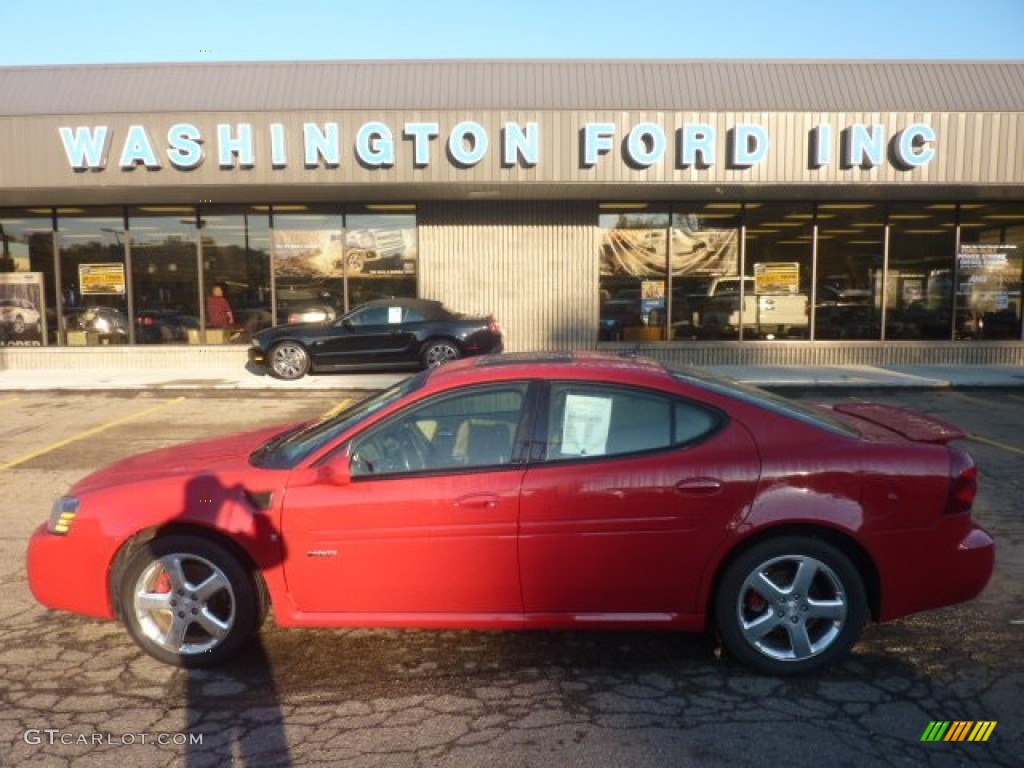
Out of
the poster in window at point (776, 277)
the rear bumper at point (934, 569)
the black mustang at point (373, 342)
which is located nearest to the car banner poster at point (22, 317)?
the black mustang at point (373, 342)

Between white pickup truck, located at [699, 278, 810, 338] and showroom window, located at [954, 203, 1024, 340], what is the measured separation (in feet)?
10.6

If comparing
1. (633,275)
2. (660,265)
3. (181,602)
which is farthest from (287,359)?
(181,602)

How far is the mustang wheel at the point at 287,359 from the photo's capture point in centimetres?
1536

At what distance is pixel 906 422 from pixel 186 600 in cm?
359

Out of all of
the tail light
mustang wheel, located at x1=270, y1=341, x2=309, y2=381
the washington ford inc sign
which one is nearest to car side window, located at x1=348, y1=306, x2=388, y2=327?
mustang wheel, located at x1=270, y1=341, x2=309, y2=381

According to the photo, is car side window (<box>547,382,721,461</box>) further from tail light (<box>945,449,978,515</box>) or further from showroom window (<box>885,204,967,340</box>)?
showroom window (<box>885,204,967,340</box>)

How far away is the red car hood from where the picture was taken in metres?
4.11

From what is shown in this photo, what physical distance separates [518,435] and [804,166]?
499 inches

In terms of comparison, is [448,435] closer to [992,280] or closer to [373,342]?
[373,342]

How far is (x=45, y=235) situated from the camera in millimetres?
17719

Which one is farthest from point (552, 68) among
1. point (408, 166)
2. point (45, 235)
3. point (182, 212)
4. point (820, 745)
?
point (820, 745)

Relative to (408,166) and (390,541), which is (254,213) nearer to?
(408,166)

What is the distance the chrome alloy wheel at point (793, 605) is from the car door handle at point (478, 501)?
113 cm

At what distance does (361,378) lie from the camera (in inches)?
610
